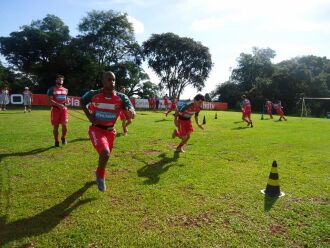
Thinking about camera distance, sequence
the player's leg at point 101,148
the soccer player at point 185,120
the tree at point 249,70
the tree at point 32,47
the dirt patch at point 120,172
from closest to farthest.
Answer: the player's leg at point 101,148
the dirt patch at point 120,172
the soccer player at point 185,120
the tree at point 32,47
the tree at point 249,70

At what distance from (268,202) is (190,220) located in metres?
1.66

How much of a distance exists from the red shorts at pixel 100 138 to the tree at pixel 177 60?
57.6 metres

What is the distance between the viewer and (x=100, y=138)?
19.8 ft

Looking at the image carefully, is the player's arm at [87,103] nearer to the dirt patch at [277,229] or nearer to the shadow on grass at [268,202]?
the shadow on grass at [268,202]

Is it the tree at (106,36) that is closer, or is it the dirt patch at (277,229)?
the dirt patch at (277,229)

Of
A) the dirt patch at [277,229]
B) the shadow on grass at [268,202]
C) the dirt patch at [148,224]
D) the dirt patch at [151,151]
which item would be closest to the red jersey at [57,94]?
the dirt patch at [151,151]

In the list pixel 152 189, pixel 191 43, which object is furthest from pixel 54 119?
pixel 191 43

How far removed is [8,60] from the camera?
51594 millimetres

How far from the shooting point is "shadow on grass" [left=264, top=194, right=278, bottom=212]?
18.3ft

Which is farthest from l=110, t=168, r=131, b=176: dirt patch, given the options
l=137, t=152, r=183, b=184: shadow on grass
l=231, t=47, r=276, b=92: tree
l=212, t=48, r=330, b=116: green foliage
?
l=231, t=47, r=276, b=92: tree

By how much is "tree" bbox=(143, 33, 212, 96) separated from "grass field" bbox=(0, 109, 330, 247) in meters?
54.4

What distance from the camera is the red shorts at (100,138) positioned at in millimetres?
5863

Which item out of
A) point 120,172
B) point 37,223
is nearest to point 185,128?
point 120,172

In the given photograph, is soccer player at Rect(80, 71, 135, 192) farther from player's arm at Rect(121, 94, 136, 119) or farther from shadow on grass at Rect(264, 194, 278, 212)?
shadow on grass at Rect(264, 194, 278, 212)
